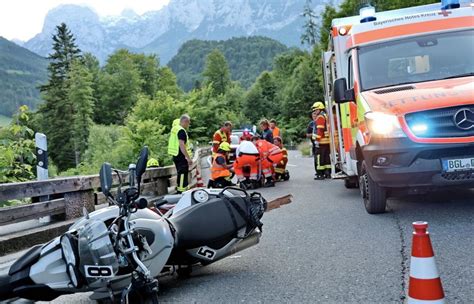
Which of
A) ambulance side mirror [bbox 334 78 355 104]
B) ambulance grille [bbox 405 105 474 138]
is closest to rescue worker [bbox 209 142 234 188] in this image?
ambulance side mirror [bbox 334 78 355 104]

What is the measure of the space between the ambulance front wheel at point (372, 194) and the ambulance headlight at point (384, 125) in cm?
60

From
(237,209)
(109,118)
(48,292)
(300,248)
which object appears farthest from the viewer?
(109,118)

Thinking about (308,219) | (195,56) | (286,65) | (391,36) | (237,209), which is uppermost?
(195,56)

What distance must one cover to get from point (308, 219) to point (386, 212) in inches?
40.4

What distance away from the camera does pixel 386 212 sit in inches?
297

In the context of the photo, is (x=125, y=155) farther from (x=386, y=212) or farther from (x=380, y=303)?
(x=380, y=303)

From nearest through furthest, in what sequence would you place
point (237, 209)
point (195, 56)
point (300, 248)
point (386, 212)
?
point (237, 209)
point (300, 248)
point (386, 212)
point (195, 56)

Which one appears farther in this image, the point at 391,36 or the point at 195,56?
the point at 195,56

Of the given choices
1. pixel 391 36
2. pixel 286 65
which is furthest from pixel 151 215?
pixel 286 65

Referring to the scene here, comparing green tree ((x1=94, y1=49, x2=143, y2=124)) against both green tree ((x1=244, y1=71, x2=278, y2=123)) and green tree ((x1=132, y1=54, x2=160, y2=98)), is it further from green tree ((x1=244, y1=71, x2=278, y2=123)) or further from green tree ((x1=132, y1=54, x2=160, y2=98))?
green tree ((x1=244, y1=71, x2=278, y2=123))

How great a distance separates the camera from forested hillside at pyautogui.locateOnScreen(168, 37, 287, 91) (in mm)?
175875

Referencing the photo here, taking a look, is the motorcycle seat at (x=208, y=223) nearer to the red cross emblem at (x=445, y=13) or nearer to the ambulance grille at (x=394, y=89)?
the ambulance grille at (x=394, y=89)

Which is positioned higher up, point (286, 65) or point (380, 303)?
point (286, 65)

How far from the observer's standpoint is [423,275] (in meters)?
3.43
